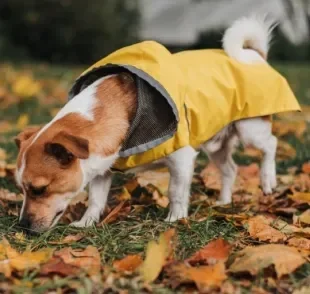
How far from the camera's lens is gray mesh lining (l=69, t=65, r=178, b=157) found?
3.78 metres

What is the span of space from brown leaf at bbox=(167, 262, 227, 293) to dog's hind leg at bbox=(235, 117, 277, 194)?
1754 millimetres

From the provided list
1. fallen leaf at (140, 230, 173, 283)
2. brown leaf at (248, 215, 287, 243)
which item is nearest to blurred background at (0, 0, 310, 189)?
brown leaf at (248, 215, 287, 243)

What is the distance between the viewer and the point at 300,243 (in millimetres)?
3273

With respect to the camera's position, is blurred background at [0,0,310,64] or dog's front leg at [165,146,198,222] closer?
dog's front leg at [165,146,198,222]

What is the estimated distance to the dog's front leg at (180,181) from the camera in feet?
13.0

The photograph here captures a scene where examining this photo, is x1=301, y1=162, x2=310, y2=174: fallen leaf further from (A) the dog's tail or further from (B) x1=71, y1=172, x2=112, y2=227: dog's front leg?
(B) x1=71, y1=172, x2=112, y2=227: dog's front leg

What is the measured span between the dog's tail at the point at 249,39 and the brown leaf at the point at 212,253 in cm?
175

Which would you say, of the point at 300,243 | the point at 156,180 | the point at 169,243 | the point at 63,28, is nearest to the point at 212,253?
the point at 169,243

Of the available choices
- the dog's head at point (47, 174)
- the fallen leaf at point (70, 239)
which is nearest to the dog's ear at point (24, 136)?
the dog's head at point (47, 174)

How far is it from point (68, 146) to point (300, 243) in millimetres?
1153

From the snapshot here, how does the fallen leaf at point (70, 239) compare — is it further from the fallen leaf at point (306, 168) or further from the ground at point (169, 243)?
the fallen leaf at point (306, 168)

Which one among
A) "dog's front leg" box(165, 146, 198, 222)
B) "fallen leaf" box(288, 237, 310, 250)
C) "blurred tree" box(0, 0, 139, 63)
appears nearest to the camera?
"fallen leaf" box(288, 237, 310, 250)

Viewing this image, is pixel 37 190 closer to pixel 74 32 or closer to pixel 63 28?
pixel 63 28

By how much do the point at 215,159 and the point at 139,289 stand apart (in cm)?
227
